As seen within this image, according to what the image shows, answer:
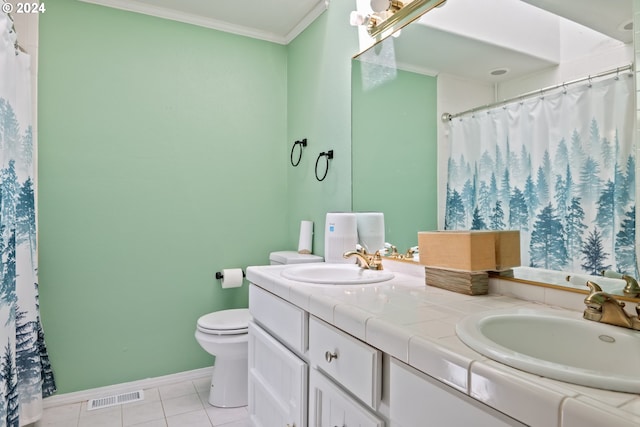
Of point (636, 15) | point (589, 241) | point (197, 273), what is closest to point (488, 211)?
point (589, 241)

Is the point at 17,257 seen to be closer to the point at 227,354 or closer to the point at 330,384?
the point at 227,354

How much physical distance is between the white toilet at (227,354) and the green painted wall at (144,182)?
1.34 ft

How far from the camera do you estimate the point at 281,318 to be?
1490mm

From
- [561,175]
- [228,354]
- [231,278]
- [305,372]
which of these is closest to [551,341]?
[561,175]

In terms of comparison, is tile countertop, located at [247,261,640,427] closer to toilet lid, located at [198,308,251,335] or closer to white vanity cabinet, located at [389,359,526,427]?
white vanity cabinet, located at [389,359,526,427]

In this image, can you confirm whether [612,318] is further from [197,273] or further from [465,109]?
[197,273]

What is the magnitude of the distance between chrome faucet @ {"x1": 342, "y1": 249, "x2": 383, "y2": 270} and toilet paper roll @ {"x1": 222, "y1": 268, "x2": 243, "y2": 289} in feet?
3.71

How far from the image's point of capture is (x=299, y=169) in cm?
284

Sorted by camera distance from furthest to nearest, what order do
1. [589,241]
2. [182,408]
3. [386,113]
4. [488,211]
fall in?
[182,408] → [386,113] → [488,211] → [589,241]

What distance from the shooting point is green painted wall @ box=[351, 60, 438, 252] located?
168 cm

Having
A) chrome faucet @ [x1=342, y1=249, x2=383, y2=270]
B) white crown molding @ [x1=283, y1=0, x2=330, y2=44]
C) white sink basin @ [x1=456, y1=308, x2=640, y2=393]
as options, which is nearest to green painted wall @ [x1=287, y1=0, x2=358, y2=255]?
white crown molding @ [x1=283, y1=0, x2=330, y2=44]

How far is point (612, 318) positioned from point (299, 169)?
7.24ft

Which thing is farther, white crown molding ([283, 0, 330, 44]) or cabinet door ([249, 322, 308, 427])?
white crown molding ([283, 0, 330, 44])

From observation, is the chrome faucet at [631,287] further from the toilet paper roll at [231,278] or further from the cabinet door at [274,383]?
the toilet paper roll at [231,278]
